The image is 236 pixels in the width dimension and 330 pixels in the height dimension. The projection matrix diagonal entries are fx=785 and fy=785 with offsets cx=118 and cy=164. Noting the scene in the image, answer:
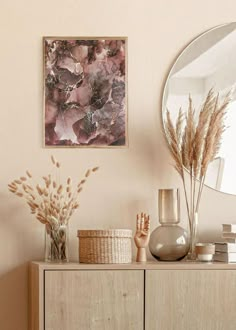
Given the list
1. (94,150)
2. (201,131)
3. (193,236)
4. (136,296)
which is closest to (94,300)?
(136,296)

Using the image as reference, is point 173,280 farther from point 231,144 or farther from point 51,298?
point 231,144

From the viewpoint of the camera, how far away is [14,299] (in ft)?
12.0

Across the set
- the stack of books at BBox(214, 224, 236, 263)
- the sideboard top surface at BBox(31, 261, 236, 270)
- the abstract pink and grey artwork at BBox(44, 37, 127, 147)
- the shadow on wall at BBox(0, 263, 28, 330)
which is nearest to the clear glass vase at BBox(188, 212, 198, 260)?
the stack of books at BBox(214, 224, 236, 263)

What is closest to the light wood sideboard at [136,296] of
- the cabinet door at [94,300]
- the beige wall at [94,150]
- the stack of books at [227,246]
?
the cabinet door at [94,300]

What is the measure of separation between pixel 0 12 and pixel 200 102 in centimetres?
106

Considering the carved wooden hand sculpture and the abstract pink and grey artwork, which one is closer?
the carved wooden hand sculpture

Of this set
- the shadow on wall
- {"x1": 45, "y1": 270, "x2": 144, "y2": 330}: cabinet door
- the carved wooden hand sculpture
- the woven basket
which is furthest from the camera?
the shadow on wall

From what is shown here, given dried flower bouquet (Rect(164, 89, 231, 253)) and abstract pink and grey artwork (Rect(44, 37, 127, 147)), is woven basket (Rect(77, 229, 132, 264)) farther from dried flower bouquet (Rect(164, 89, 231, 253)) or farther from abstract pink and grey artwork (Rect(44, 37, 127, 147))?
abstract pink and grey artwork (Rect(44, 37, 127, 147))

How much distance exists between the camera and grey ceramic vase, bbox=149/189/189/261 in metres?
3.53

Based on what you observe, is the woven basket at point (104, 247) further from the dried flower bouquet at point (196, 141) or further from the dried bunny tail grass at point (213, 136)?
the dried bunny tail grass at point (213, 136)

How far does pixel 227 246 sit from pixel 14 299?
1.02 meters

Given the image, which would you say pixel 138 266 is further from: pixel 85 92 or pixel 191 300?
pixel 85 92

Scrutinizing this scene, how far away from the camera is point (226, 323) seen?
3352 mm

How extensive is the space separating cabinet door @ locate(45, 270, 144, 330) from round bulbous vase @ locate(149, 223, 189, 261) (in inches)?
10.1
